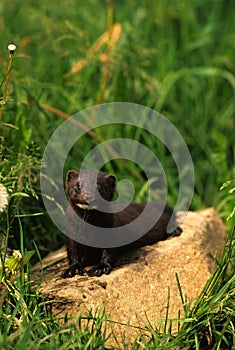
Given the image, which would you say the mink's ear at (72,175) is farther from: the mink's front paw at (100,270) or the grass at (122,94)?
the mink's front paw at (100,270)

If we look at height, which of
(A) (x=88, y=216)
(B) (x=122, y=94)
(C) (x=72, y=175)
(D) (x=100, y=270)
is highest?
(B) (x=122, y=94)

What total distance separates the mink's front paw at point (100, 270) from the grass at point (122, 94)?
0.34 m

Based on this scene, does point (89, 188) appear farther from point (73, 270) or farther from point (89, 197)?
point (73, 270)

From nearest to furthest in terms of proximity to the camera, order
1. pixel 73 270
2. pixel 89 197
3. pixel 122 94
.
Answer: pixel 89 197
pixel 73 270
pixel 122 94

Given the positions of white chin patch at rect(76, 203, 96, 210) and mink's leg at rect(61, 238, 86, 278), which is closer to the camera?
white chin patch at rect(76, 203, 96, 210)

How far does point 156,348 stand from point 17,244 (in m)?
1.37

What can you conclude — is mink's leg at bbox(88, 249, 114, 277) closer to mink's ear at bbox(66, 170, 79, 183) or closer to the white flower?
mink's ear at bbox(66, 170, 79, 183)

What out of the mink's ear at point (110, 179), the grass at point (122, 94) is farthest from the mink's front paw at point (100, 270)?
the mink's ear at point (110, 179)

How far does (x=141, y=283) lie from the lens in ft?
12.1

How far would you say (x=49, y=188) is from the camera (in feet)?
14.5

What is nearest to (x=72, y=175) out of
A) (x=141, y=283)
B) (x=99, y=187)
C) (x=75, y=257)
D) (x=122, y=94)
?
(x=99, y=187)

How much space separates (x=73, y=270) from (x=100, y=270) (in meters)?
0.15

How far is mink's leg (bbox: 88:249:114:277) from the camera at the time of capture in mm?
3706

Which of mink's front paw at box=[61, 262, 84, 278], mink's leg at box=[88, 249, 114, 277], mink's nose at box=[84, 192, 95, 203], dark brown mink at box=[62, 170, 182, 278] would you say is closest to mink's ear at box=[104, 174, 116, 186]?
dark brown mink at box=[62, 170, 182, 278]
